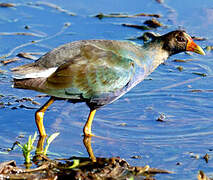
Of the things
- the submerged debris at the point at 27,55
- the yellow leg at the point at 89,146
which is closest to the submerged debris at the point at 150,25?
the submerged debris at the point at 27,55

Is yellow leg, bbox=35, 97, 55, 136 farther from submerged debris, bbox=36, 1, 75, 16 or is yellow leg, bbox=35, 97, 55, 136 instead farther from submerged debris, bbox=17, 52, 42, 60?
submerged debris, bbox=36, 1, 75, 16

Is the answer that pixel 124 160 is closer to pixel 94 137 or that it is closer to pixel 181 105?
pixel 94 137

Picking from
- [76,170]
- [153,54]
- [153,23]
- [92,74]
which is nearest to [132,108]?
[153,54]

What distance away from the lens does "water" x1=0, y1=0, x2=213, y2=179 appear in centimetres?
549

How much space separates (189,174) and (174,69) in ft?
8.49

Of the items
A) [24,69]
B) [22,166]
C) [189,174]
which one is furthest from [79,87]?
[189,174]

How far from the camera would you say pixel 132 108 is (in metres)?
6.46

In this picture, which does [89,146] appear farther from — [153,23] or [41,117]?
[153,23]

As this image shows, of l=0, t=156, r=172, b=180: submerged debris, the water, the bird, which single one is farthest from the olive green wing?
l=0, t=156, r=172, b=180: submerged debris

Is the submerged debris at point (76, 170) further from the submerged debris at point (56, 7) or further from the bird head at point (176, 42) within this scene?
the submerged debris at point (56, 7)

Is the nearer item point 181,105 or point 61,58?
point 61,58

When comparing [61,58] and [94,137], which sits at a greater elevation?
[61,58]

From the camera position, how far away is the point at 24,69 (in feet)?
18.0

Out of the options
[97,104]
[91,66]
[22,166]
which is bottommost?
[22,166]
